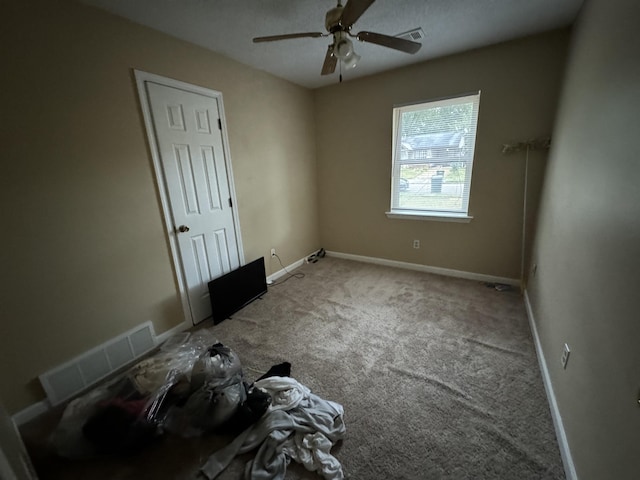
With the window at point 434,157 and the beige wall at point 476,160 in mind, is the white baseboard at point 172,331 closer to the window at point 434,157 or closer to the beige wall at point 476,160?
the beige wall at point 476,160

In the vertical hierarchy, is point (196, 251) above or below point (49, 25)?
below

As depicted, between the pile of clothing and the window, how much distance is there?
266 cm

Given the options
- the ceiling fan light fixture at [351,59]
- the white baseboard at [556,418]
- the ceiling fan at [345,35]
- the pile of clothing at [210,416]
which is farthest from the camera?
the ceiling fan light fixture at [351,59]

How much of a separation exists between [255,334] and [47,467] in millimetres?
1332

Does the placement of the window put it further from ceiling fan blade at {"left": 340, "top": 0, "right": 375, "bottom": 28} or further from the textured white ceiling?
ceiling fan blade at {"left": 340, "top": 0, "right": 375, "bottom": 28}

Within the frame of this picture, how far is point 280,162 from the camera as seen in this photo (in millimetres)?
3391

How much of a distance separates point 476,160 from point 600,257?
81.6 inches

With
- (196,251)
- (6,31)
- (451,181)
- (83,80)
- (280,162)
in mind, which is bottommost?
(196,251)

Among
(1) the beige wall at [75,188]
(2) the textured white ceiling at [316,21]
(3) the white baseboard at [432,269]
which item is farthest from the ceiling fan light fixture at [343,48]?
(3) the white baseboard at [432,269]

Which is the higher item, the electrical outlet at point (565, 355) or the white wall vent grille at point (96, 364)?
the electrical outlet at point (565, 355)

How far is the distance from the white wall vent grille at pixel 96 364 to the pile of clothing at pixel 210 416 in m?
0.46

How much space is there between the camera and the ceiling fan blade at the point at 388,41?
1677 millimetres

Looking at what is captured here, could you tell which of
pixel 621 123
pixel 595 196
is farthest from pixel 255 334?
pixel 621 123

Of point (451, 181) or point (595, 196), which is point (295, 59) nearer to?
point (451, 181)
